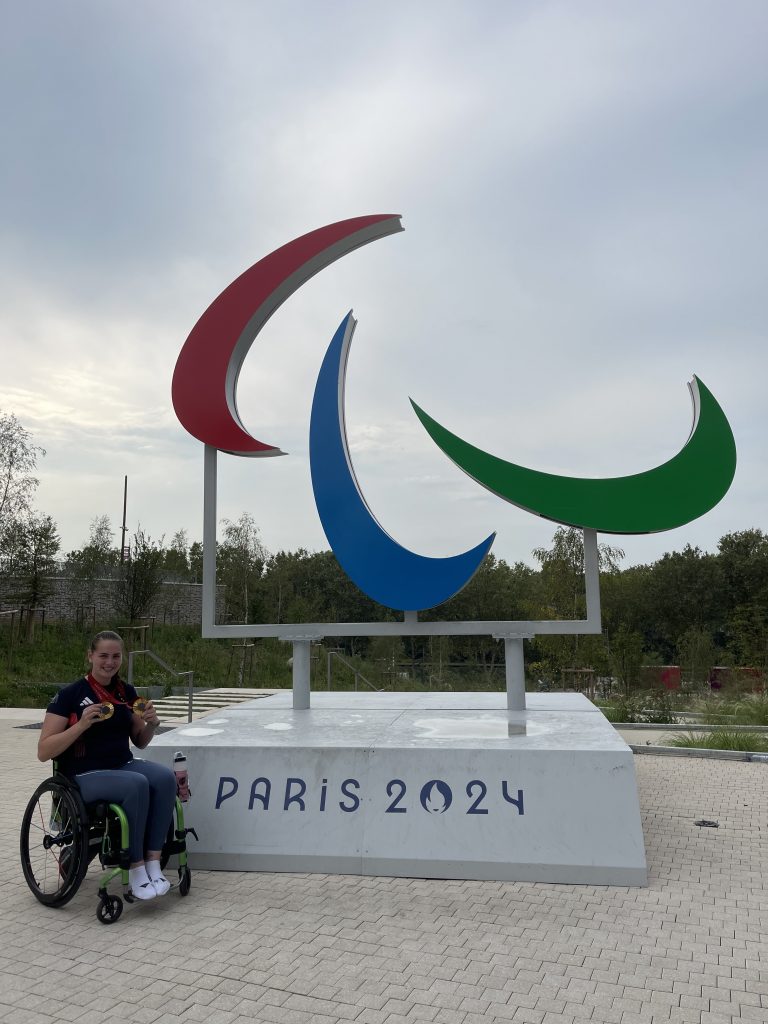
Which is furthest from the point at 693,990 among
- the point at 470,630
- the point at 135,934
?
the point at 470,630

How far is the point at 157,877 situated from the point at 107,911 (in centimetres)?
30

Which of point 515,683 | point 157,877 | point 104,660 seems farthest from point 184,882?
point 515,683

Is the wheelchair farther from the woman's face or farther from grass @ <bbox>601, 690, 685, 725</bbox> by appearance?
grass @ <bbox>601, 690, 685, 725</bbox>

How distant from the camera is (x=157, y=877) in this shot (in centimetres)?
448

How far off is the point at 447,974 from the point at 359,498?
4.21 m

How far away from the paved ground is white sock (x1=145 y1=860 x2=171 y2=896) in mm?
158

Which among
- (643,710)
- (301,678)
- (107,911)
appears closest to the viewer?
(107,911)

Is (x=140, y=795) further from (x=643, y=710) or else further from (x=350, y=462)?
(x=643, y=710)

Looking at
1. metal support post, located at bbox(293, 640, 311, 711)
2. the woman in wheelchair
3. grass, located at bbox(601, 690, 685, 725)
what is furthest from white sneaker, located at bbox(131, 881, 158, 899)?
grass, located at bbox(601, 690, 685, 725)

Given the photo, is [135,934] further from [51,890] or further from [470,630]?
[470,630]

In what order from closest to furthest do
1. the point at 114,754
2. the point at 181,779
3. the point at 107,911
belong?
the point at 107,911 < the point at 114,754 < the point at 181,779

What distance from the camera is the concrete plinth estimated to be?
502cm

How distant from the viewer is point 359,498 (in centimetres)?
720

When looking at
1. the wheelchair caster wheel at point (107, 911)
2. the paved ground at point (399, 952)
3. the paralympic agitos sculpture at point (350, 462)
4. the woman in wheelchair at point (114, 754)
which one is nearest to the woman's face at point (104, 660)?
the woman in wheelchair at point (114, 754)
